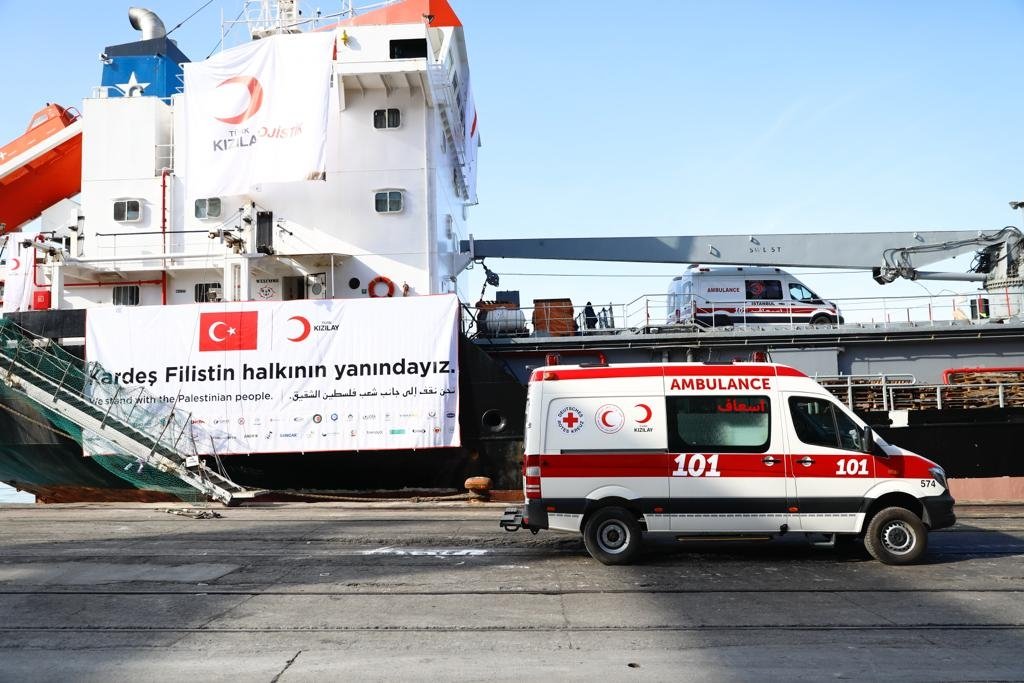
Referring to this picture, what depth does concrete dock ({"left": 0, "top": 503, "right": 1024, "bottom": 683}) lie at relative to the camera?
5.83 meters

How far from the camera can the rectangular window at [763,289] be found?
23.1 m

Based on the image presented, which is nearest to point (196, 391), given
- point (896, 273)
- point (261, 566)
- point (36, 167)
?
point (261, 566)

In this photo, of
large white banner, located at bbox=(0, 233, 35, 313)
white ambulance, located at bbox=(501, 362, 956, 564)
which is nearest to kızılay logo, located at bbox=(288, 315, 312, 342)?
large white banner, located at bbox=(0, 233, 35, 313)

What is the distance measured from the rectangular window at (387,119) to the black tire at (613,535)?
12975 millimetres

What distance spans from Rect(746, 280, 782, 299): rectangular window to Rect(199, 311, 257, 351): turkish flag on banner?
13247 mm

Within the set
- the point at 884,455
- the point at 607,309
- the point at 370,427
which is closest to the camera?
the point at 884,455

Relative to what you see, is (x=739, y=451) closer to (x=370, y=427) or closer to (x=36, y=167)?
(x=370, y=427)

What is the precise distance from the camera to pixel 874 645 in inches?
247

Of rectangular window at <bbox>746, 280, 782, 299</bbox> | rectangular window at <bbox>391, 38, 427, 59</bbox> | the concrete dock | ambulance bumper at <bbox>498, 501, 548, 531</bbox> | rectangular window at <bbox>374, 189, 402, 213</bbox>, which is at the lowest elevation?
the concrete dock

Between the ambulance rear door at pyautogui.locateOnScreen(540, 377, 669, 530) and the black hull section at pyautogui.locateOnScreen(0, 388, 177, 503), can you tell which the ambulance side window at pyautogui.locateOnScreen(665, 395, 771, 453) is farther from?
the black hull section at pyautogui.locateOnScreen(0, 388, 177, 503)

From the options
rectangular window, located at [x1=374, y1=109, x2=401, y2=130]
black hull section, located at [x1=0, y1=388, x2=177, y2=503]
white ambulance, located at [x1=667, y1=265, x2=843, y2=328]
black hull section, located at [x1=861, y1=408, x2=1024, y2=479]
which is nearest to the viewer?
black hull section, located at [x1=861, y1=408, x2=1024, y2=479]

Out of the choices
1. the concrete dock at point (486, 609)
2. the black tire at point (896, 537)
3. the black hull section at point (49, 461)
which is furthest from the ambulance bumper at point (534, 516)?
the black hull section at point (49, 461)

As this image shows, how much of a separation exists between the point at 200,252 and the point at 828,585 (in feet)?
53.2

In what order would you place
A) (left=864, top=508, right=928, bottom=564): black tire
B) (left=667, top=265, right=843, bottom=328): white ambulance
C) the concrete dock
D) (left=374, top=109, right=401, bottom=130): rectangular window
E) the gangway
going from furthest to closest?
(left=667, top=265, right=843, bottom=328): white ambulance
(left=374, top=109, right=401, bottom=130): rectangular window
the gangway
(left=864, top=508, right=928, bottom=564): black tire
the concrete dock
